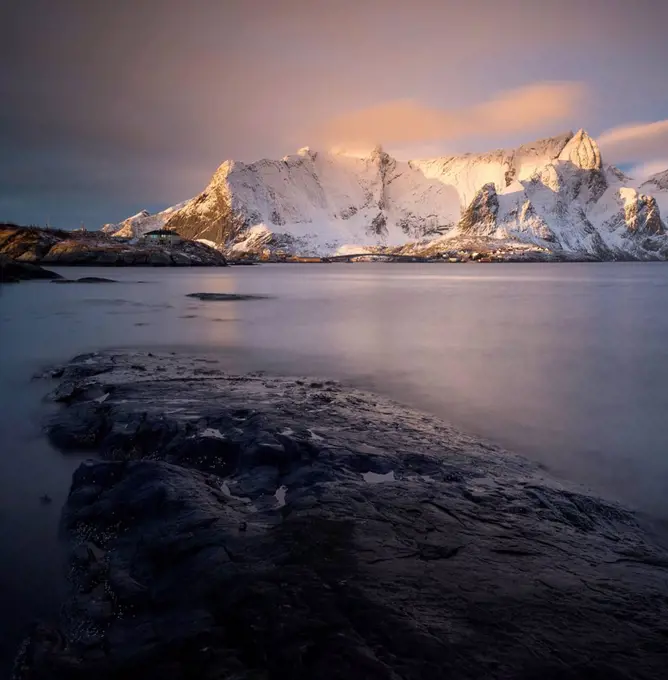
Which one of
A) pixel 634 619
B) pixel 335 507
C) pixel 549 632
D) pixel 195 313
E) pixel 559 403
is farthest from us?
pixel 195 313

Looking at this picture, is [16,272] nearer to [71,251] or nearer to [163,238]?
[71,251]

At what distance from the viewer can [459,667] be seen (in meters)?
3.11

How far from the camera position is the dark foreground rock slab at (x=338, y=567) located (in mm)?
3238

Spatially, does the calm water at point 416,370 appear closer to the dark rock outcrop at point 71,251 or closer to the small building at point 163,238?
the dark rock outcrop at point 71,251

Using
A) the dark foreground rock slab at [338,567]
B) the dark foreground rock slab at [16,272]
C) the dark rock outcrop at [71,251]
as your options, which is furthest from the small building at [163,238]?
the dark foreground rock slab at [338,567]

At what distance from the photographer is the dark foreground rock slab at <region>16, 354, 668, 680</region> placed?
10.6ft

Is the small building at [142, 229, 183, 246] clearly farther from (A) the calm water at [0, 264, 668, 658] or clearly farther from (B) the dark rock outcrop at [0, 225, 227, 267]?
(A) the calm water at [0, 264, 668, 658]

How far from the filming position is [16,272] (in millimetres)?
56625

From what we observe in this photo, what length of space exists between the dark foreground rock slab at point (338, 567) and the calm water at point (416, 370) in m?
0.59

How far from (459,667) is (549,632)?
0.81 metres

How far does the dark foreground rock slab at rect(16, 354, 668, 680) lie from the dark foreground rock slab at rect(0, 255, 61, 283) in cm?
5899

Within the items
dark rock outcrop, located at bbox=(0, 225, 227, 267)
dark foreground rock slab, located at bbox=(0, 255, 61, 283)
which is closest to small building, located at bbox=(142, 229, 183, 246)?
dark rock outcrop, located at bbox=(0, 225, 227, 267)

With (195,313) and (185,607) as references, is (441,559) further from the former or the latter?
(195,313)

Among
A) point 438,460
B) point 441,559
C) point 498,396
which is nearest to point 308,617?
point 441,559
